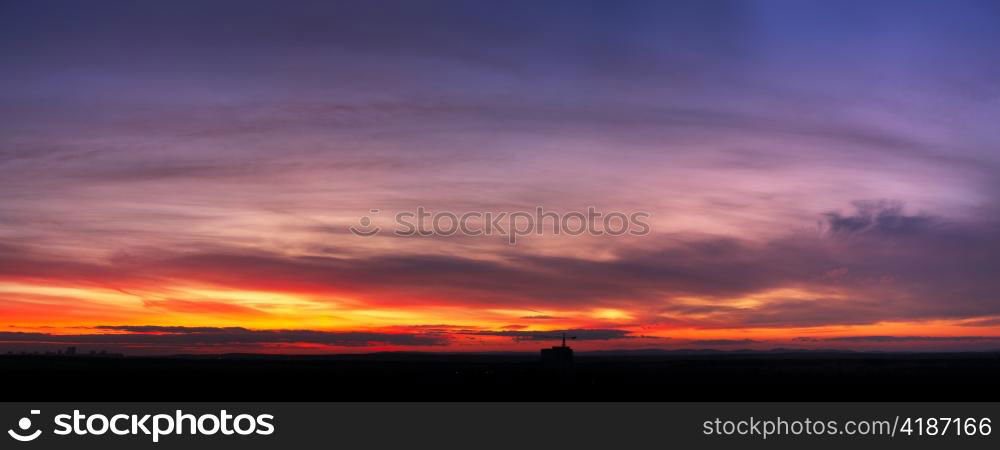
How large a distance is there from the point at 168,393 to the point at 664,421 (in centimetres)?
4085

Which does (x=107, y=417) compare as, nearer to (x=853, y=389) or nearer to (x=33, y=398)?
(x=33, y=398)

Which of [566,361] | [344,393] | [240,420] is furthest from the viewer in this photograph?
[566,361]

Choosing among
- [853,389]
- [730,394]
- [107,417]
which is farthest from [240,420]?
[853,389]

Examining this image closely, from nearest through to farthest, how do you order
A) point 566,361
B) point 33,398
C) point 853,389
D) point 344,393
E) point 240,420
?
point 240,420 < point 33,398 < point 344,393 < point 853,389 < point 566,361

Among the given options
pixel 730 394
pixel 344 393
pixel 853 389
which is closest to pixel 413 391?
pixel 344 393

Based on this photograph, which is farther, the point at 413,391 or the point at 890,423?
the point at 413,391

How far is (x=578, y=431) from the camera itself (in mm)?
38406

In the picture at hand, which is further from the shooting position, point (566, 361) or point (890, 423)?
point (566, 361)

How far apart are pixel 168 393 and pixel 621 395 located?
1282 inches

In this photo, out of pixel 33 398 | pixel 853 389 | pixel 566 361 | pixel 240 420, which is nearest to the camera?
pixel 240 420

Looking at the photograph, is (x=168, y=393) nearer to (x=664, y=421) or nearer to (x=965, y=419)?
(x=664, y=421)

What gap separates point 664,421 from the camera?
39656mm

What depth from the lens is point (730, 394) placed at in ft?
205

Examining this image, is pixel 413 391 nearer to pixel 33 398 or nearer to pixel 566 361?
pixel 33 398
